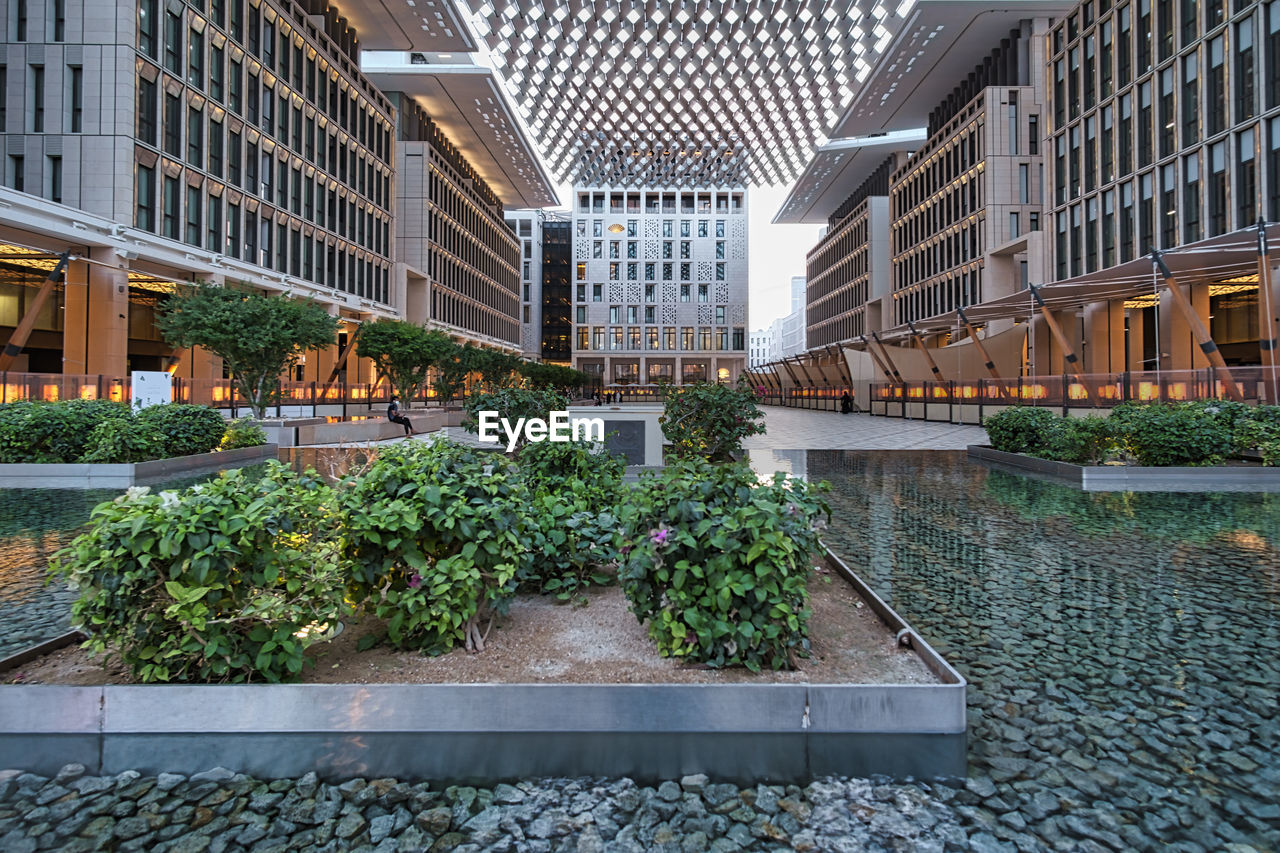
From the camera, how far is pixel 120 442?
12859mm

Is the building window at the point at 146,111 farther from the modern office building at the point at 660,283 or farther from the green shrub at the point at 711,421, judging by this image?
the modern office building at the point at 660,283

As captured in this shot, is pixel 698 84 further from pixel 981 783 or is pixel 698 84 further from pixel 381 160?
pixel 981 783

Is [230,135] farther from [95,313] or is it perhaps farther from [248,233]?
[95,313]

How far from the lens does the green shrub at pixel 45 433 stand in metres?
12.8

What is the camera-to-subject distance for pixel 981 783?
9.70 feet

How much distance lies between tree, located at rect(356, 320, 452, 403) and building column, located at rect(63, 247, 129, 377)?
9011 millimetres

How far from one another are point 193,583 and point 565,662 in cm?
183

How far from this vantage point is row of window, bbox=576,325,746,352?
313 feet

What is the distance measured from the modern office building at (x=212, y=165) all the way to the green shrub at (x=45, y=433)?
15337 millimetres

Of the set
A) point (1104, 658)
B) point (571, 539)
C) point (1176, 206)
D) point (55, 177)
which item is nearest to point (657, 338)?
point (1176, 206)

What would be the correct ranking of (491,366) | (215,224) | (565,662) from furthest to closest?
(491,366) < (215,224) < (565,662)

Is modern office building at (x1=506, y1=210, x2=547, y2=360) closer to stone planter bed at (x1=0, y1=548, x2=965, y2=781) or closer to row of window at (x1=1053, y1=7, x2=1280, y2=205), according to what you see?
row of window at (x1=1053, y1=7, x2=1280, y2=205)

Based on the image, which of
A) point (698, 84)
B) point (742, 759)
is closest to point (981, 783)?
point (742, 759)

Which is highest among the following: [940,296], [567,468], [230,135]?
[230,135]
